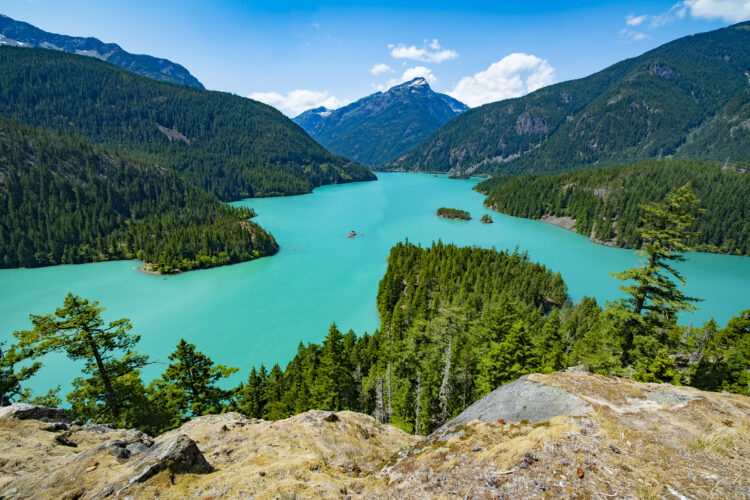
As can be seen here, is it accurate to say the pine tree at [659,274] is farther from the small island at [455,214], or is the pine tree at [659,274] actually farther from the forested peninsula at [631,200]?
the small island at [455,214]

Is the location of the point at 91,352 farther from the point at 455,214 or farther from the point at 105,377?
→ the point at 455,214

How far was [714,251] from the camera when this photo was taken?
96938 millimetres

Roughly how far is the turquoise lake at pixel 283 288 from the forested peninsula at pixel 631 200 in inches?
373

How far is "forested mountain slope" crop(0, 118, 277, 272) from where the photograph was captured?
246ft

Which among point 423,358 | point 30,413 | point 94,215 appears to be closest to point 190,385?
point 30,413

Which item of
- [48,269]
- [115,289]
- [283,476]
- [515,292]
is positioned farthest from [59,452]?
Answer: [48,269]

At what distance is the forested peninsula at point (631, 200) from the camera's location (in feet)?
323

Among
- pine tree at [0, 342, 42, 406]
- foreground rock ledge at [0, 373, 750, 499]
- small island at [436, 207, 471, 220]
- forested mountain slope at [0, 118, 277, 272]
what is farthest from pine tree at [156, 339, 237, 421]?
small island at [436, 207, 471, 220]

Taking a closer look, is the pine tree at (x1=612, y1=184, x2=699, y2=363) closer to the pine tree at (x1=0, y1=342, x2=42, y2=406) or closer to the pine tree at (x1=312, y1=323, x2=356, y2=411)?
the pine tree at (x1=312, y1=323, x2=356, y2=411)

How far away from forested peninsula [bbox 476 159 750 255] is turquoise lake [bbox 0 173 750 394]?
9.48 m

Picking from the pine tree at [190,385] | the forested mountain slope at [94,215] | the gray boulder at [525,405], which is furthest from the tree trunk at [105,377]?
the forested mountain slope at [94,215]

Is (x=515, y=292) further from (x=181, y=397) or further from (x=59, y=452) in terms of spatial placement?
(x=59, y=452)

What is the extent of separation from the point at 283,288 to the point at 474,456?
59241mm

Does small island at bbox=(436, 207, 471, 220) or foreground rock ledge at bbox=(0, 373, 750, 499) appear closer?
foreground rock ledge at bbox=(0, 373, 750, 499)
